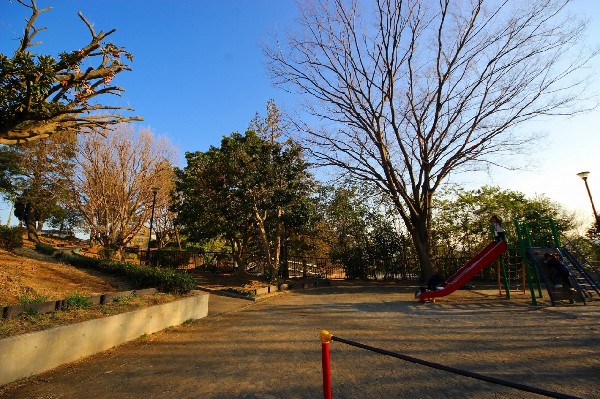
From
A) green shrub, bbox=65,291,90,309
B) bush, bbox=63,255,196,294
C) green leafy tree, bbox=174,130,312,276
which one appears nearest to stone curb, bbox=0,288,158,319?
green shrub, bbox=65,291,90,309

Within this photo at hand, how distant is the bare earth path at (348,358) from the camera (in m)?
4.09

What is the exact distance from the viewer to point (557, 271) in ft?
33.3

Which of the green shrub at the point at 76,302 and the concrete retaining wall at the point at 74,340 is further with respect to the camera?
the green shrub at the point at 76,302

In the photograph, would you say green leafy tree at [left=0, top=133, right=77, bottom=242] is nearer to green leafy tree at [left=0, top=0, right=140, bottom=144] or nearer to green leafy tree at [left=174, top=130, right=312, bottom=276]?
green leafy tree at [left=174, top=130, right=312, bottom=276]

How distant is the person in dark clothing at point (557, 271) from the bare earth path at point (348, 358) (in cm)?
103

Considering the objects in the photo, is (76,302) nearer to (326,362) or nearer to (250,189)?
(326,362)

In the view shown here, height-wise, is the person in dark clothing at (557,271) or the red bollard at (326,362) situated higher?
the person in dark clothing at (557,271)

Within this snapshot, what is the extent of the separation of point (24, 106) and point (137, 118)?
2.37m

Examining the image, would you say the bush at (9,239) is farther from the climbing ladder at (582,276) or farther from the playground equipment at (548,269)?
the climbing ladder at (582,276)

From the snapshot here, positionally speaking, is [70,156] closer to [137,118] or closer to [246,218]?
[246,218]

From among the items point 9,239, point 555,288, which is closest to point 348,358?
point 555,288

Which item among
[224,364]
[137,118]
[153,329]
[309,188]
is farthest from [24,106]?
[309,188]

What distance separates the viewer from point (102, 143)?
22.2 metres

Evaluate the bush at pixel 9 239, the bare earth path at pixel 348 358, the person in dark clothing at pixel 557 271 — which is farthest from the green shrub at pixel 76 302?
the person in dark clothing at pixel 557 271
